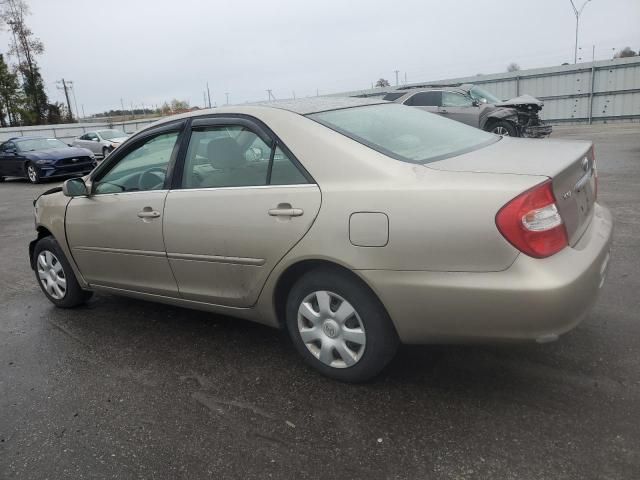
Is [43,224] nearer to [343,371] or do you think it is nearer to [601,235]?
[343,371]

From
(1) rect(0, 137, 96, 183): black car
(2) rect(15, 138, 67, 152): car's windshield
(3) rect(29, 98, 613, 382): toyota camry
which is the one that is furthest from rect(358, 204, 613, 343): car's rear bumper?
(2) rect(15, 138, 67, 152): car's windshield

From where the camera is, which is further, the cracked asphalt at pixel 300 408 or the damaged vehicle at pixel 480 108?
the damaged vehicle at pixel 480 108

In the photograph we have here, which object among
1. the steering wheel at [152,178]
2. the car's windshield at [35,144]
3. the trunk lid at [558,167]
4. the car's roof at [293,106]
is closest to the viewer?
the trunk lid at [558,167]

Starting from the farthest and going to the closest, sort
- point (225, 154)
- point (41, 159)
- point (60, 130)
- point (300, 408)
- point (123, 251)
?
point (60, 130), point (41, 159), point (123, 251), point (225, 154), point (300, 408)

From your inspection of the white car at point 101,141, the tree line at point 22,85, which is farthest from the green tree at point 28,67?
the white car at point 101,141

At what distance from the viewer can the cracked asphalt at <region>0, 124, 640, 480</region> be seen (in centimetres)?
233

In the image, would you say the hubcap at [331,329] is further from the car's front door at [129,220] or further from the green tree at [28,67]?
the green tree at [28,67]

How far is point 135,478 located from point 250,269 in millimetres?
1212

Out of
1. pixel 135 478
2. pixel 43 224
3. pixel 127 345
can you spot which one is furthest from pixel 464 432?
pixel 43 224

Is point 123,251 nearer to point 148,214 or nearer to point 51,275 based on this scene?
point 148,214

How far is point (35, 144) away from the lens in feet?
53.4

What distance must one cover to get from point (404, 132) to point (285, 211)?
0.91m

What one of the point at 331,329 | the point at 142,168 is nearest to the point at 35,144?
the point at 142,168

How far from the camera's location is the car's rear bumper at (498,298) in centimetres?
231
